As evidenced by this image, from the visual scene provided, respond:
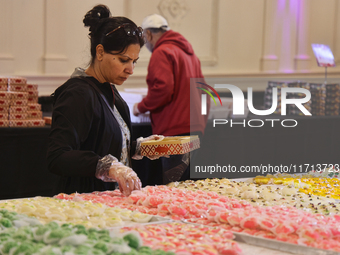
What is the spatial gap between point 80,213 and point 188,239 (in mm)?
381

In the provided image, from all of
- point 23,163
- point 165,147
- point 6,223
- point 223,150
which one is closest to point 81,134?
point 165,147

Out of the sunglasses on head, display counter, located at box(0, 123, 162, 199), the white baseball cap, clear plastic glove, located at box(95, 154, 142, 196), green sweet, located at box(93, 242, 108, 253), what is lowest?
display counter, located at box(0, 123, 162, 199)

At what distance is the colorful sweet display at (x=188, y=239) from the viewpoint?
1.14m

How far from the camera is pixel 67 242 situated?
1.04m

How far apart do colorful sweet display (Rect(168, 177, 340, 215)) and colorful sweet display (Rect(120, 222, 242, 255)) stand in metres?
0.45

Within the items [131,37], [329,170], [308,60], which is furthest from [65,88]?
[308,60]

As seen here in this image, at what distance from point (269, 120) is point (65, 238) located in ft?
12.1

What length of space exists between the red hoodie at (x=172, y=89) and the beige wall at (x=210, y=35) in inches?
59.4

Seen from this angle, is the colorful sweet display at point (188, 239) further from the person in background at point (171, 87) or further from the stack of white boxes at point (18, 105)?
the stack of white boxes at point (18, 105)

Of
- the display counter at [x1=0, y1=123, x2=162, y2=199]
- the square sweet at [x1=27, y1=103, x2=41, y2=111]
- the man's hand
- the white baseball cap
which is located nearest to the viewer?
the display counter at [x1=0, y1=123, x2=162, y2=199]

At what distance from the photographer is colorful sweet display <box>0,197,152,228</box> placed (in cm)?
138

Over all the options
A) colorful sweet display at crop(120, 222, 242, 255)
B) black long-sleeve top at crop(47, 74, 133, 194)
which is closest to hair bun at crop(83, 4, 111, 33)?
black long-sleeve top at crop(47, 74, 133, 194)

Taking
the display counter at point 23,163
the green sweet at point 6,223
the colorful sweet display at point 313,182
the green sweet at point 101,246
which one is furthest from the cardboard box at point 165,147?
the display counter at point 23,163

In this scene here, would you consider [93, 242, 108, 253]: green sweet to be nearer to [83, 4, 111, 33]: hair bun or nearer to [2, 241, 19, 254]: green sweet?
[2, 241, 19, 254]: green sweet
